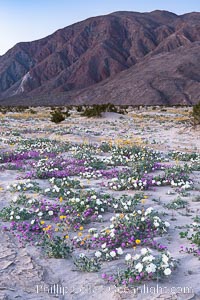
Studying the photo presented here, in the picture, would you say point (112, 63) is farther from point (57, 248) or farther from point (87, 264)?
point (87, 264)

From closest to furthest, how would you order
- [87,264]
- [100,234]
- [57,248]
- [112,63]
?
[87,264] → [57,248] → [100,234] → [112,63]

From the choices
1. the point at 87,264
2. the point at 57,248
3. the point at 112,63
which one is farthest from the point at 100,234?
the point at 112,63

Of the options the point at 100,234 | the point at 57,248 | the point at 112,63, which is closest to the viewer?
the point at 57,248

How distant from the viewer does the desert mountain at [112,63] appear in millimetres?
105056

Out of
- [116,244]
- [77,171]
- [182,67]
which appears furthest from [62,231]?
[182,67]

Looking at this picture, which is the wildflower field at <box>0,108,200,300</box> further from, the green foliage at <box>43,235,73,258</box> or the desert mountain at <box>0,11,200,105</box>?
the desert mountain at <box>0,11,200,105</box>

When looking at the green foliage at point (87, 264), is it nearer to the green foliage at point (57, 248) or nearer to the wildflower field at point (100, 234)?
the wildflower field at point (100, 234)

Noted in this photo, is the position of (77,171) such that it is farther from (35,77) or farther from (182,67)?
(35,77)

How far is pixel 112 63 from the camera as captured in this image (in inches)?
5497

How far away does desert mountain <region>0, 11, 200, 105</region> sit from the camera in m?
105

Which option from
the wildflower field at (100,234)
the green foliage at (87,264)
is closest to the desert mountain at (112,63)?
the wildflower field at (100,234)

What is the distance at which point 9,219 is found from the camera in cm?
579

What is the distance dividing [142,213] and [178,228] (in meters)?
0.55

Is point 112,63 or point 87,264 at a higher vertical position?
point 112,63
